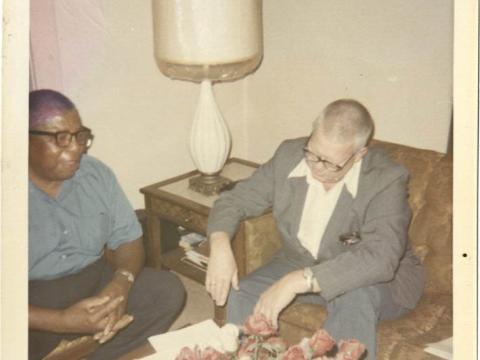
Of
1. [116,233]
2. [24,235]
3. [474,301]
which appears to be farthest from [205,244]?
[474,301]

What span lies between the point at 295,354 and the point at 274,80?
1441 mm

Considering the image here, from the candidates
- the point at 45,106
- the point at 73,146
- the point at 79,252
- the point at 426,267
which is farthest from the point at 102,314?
the point at 426,267

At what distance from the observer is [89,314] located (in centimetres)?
147

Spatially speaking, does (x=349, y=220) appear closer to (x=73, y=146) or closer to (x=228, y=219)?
(x=228, y=219)

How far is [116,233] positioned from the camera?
62.5 inches

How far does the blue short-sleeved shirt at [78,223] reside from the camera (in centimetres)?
138

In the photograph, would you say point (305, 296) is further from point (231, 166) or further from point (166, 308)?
point (231, 166)

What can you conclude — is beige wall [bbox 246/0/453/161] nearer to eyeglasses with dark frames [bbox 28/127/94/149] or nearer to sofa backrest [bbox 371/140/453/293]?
sofa backrest [bbox 371/140/453/293]

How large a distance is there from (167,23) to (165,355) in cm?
96

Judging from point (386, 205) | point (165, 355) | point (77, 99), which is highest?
point (77, 99)

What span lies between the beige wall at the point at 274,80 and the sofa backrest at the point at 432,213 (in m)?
0.19

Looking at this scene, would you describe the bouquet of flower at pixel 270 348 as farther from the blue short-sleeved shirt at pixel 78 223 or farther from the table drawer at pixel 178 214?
the table drawer at pixel 178 214

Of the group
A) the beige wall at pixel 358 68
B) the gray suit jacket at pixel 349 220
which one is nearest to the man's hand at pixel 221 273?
the gray suit jacket at pixel 349 220

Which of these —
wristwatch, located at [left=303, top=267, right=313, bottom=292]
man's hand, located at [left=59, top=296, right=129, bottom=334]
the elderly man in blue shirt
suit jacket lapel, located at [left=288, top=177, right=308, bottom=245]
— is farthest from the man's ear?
man's hand, located at [left=59, top=296, right=129, bottom=334]
